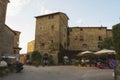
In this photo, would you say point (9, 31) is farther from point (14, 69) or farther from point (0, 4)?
point (14, 69)

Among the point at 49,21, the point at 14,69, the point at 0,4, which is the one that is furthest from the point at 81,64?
the point at 49,21

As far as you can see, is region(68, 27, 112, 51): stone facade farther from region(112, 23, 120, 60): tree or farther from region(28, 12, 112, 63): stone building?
region(112, 23, 120, 60): tree

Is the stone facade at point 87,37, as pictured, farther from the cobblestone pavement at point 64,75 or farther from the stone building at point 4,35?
the cobblestone pavement at point 64,75

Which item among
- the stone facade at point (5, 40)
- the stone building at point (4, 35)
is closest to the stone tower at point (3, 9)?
the stone building at point (4, 35)

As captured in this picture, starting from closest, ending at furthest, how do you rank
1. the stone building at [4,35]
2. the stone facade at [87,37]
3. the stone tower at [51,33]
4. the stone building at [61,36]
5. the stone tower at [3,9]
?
1. the stone tower at [3,9]
2. the stone building at [4,35]
3. the stone tower at [51,33]
4. the stone building at [61,36]
5. the stone facade at [87,37]

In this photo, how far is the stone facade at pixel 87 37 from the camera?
57.5 metres

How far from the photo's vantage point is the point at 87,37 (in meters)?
57.9

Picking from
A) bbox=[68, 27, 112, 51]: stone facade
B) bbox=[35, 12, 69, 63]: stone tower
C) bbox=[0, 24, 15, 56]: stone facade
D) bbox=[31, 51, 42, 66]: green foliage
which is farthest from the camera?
bbox=[68, 27, 112, 51]: stone facade

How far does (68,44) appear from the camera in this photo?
192ft

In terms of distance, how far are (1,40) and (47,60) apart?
18965 mm

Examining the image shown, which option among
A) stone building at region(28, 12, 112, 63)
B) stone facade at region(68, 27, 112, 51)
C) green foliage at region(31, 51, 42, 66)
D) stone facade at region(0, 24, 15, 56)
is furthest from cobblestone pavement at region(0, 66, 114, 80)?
stone facade at region(68, 27, 112, 51)

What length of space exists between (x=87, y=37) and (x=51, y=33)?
10804mm

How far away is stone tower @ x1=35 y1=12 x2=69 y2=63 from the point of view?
5074cm

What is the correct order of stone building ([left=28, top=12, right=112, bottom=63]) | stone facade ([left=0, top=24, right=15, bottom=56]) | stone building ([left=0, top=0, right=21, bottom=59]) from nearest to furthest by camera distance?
stone building ([left=0, top=0, right=21, bottom=59]) < stone facade ([left=0, top=24, right=15, bottom=56]) < stone building ([left=28, top=12, right=112, bottom=63])
